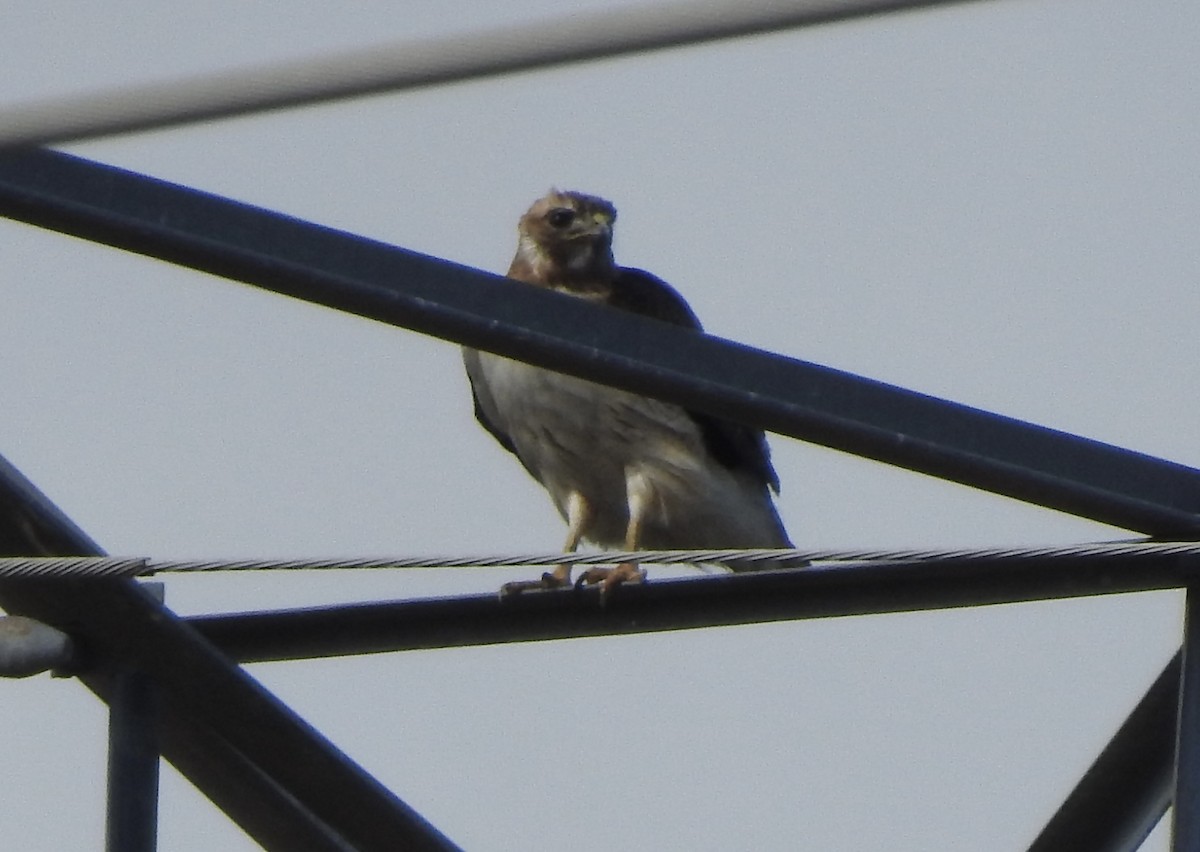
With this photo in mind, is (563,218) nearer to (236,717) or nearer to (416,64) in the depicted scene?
(236,717)

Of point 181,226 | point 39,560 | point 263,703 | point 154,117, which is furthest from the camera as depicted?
point 263,703

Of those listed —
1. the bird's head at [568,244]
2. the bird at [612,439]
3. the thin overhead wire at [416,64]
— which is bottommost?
the thin overhead wire at [416,64]

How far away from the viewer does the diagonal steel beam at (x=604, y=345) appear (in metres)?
4.60

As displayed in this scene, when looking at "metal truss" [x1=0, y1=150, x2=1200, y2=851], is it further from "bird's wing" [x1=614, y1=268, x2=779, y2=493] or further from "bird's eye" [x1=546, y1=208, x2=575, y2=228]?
"bird's eye" [x1=546, y1=208, x2=575, y2=228]

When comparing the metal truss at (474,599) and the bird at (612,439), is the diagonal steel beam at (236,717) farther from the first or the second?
the bird at (612,439)

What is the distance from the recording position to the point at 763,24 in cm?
299

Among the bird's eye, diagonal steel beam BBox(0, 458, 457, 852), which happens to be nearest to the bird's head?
the bird's eye

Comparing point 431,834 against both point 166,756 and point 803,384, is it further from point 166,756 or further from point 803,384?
point 803,384

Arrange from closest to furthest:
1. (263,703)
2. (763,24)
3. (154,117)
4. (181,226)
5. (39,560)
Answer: (763,24)
(154,117)
(181,226)
(39,560)
(263,703)

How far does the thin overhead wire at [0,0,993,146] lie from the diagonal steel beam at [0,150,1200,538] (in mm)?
1346

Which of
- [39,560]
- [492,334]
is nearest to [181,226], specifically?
[492,334]

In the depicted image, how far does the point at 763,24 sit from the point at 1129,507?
2021 mm

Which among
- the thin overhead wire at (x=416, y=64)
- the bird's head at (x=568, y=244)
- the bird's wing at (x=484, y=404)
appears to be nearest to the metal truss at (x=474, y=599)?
the thin overhead wire at (x=416, y=64)

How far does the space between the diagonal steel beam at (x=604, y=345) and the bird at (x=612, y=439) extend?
3.54 m
